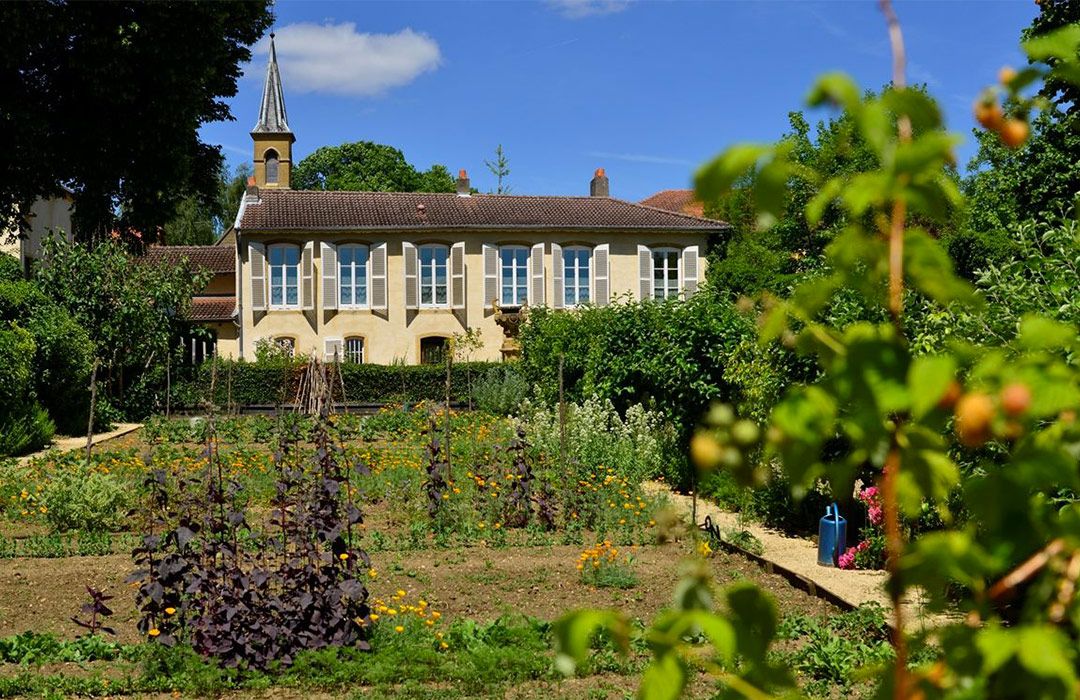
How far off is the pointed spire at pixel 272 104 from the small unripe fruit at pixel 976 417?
1767 inches

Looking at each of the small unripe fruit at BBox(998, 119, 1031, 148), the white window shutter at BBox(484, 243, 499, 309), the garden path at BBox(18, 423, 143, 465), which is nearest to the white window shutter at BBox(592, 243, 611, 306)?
the white window shutter at BBox(484, 243, 499, 309)

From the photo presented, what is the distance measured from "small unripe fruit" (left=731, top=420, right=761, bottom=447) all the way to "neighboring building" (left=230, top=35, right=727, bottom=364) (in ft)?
91.8

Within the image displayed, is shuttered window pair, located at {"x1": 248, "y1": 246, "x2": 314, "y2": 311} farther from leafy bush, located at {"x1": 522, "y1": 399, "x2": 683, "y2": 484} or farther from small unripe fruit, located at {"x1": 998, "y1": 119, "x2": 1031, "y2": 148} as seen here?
small unripe fruit, located at {"x1": 998, "y1": 119, "x2": 1031, "y2": 148}

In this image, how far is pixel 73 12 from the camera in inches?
590

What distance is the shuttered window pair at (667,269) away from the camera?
3178 cm

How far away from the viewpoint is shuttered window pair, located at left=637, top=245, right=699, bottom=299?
1251 inches

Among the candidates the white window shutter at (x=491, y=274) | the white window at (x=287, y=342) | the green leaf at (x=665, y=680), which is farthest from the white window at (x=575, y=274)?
the green leaf at (x=665, y=680)

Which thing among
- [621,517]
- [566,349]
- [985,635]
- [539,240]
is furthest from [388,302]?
[985,635]

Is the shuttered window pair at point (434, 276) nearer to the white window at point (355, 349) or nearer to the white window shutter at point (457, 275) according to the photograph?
the white window shutter at point (457, 275)

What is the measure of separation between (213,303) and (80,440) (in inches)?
557

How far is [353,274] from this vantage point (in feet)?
101

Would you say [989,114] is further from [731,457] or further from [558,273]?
[558,273]

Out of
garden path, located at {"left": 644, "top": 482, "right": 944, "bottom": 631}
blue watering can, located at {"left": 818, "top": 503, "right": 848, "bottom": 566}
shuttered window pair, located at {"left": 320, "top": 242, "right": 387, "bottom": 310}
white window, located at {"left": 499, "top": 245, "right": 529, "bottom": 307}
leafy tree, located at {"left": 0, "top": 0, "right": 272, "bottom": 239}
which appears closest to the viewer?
garden path, located at {"left": 644, "top": 482, "right": 944, "bottom": 631}

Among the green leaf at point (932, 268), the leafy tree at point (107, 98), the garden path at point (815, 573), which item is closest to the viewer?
the green leaf at point (932, 268)
